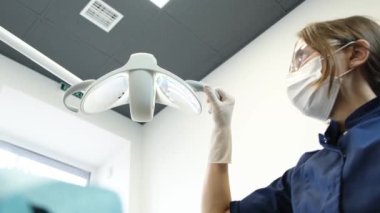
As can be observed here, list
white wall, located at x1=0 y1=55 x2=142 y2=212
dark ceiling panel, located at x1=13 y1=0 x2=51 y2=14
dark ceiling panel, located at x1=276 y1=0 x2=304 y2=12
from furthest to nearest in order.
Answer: white wall, located at x1=0 y1=55 x2=142 y2=212
dark ceiling panel, located at x1=276 y1=0 x2=304 y2=12
dark ceiling panel, located at x1=13 y1=0 x2=51 y2=14

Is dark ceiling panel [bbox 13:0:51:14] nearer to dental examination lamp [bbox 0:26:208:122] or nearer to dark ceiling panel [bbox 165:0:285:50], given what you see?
dark ceiling panel [bbox 165:0:285:50]

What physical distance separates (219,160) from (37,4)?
157 centimetres

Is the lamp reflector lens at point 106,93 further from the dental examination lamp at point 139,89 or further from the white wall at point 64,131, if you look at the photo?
the white wall at point 64,131

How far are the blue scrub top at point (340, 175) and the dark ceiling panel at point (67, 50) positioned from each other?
171 cm

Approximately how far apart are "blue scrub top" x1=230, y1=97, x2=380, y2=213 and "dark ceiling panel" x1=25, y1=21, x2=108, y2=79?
1708mm

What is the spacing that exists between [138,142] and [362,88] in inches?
85.0

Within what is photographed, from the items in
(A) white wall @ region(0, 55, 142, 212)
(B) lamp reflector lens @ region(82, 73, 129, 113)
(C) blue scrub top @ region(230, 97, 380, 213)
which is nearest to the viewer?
(C) blue scrub top @ region(230, 97, 380, 213)

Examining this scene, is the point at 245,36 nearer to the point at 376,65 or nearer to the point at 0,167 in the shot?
the point at 376,65

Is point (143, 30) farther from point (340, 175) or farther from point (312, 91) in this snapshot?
point (340, 175)

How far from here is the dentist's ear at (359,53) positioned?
1.12 meters

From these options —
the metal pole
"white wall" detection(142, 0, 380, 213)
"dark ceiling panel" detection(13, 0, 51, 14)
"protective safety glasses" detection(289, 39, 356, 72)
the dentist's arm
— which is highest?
"dark ceiling panel" detection(13, 0, 51, 14)

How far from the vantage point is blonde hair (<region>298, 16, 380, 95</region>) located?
3.69ft

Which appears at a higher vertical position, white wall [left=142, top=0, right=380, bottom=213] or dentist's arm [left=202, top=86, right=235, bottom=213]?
white wall [left=142, top=0, right=380, bottom=213]

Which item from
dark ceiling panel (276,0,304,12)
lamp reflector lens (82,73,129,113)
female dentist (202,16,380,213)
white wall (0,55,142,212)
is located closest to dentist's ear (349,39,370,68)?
female dentist (202,16,380,213)
